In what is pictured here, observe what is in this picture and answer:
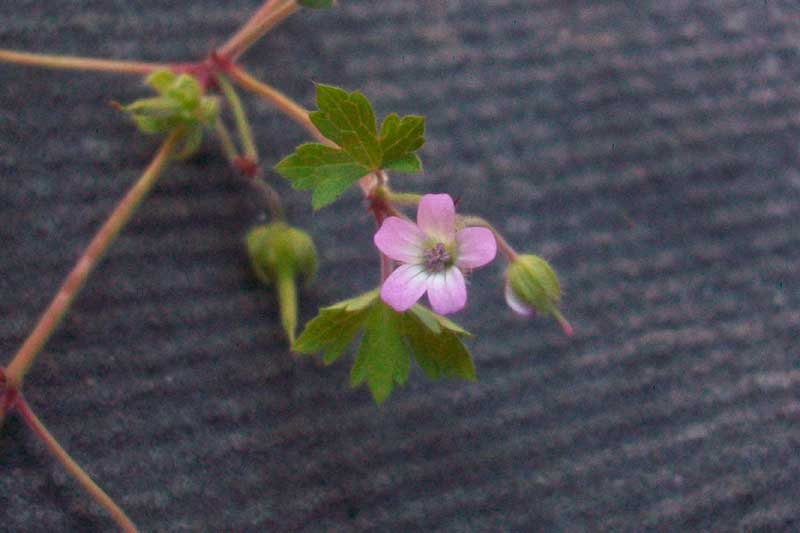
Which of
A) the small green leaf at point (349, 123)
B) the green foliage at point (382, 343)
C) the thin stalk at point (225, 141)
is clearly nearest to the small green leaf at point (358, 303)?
the green foliage at point (382, 343)

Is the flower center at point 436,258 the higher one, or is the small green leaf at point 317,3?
the small green leaf at point 317,3

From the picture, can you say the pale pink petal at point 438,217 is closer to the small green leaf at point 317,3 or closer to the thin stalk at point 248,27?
the small green leaf at point 317,3

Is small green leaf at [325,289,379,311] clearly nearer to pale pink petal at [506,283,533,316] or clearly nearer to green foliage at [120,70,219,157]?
pale pink petal at [506,283,533,316]

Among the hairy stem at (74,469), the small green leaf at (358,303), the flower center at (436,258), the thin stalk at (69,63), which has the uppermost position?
the thin stalk at (69,63)

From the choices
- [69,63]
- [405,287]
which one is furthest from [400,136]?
[69,63]

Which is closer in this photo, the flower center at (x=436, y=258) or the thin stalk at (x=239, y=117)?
the flower center at (x=436, y=258)

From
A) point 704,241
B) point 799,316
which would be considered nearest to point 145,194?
point 704,241

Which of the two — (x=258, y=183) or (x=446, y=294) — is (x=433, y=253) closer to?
(x=446, y=294)

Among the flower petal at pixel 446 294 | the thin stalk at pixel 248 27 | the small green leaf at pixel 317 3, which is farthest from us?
the thin stalk at pixel 248 27
